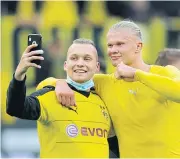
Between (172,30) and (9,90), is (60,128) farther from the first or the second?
(172,30)

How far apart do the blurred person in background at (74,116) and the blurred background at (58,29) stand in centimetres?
666

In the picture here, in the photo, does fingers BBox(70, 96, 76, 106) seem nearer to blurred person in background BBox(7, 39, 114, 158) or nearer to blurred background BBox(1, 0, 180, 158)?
blurred person in background BBox(7, 39, 114, 158)

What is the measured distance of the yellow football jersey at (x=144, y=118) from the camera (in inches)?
233

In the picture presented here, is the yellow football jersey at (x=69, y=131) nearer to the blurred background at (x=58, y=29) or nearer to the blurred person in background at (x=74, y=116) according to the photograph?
the blurred person in background at (x=74, y=116)

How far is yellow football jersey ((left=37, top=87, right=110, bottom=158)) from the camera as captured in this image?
5.69 metres

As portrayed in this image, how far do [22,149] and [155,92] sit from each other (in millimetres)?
6221

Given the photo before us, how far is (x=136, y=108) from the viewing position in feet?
19.5

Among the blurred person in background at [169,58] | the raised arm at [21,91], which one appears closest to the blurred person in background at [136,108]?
the raised arm at [21,91]

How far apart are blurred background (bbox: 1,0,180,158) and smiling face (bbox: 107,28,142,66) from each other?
21.6 feet

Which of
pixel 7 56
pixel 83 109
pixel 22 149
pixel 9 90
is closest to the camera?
pixel 9 90

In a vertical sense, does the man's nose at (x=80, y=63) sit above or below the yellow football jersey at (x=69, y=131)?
above

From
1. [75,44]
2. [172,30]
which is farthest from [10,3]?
[75,44]

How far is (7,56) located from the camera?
13.3 metres

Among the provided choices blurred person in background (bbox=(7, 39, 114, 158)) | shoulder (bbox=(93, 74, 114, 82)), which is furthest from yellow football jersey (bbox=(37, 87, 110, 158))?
shoulder (bbox=(93, 74, 114, 82))
